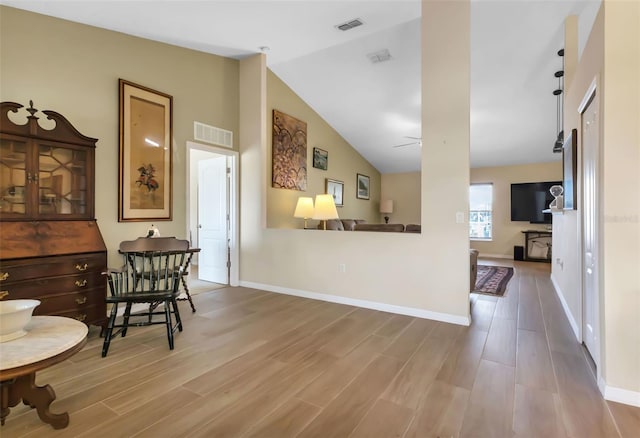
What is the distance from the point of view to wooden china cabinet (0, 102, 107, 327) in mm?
2447

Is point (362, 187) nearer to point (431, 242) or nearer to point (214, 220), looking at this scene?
point (214, 220)

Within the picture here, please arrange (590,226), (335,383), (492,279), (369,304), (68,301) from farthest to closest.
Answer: (492,279) → (369,304) → (68,301) → (590,226) → (335,383)

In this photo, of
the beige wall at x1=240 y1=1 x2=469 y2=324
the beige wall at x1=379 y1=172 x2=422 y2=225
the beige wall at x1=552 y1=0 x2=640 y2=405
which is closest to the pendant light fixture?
the beige wall at x1=240 y1=1 x2=469 y2=324

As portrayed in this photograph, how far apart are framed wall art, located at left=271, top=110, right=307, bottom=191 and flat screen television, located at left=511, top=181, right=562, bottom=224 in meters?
5.38

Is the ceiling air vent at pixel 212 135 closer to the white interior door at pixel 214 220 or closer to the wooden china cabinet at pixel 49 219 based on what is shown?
the white interior door at pixel 214 220

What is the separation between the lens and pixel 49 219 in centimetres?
270

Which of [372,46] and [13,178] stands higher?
[372,46]

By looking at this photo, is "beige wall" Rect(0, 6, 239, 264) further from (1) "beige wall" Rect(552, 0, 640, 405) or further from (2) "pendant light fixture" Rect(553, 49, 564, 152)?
(2) "pendant light fixture" Rect(553, 49, 564, 152)

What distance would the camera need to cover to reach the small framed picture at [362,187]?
27.6 feet

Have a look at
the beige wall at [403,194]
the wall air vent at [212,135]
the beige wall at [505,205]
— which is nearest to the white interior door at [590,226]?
the wall air vent at [212,135]

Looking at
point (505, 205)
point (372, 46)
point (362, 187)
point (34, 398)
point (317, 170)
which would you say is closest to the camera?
point (34, 398)

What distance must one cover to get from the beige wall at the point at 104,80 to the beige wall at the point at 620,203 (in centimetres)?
423

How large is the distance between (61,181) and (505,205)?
8754mm

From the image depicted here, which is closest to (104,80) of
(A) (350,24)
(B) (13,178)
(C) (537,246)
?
(B) (13,178)
